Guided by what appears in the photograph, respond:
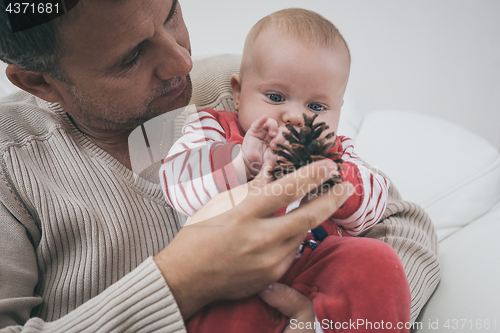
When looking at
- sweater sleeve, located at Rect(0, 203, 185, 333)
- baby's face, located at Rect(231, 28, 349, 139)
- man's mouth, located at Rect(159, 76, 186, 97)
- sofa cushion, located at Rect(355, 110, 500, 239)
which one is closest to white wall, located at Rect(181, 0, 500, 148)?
sofa cushion, located at Rect(355, 110, 500, 239)

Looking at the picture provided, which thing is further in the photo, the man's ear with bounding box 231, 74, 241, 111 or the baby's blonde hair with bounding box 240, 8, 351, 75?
the man's ear with bounding box 231, 74, 241, 111

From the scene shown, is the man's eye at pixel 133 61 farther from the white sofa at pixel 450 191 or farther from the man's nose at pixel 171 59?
the white sofa at pixel 450 191

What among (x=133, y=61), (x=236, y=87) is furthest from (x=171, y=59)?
(x=236, y=87)

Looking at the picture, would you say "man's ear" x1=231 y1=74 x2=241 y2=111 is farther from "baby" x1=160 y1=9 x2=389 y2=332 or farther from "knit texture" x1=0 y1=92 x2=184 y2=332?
"knit texture" x1=0 y1=92 x2=184 y2=332

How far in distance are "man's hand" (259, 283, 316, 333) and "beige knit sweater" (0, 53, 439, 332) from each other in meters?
0.18

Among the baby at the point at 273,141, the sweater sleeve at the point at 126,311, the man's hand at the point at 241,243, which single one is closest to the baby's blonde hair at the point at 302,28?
the baby at the point at 273,141

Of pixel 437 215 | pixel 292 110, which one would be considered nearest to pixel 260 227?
pixel 292 110

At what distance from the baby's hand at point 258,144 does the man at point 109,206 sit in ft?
0.29

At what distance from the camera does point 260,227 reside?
0.58 metres

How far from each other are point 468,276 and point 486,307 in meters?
0.12

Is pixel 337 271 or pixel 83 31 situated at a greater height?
pixel 83 31

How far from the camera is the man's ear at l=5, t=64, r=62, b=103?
0.81 metres

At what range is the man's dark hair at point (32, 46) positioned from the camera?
678mm

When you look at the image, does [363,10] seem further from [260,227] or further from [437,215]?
[260,227]
